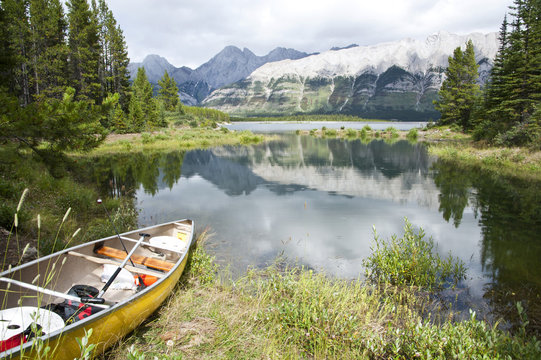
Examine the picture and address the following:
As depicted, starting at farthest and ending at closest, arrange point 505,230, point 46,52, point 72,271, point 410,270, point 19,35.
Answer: point 46,52
point 19,35
point 505,230
point 410,270
point 72,271

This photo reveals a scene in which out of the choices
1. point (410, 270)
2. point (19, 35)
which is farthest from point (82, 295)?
point (19, 35)

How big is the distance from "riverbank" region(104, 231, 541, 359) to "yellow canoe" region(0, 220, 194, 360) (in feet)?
1.81

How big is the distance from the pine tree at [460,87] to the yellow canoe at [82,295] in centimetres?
6392

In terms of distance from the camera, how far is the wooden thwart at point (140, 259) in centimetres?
736

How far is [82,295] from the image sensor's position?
562cm

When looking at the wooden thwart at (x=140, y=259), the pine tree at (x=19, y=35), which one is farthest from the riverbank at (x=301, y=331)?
the pine tree at (x=19, y=35)

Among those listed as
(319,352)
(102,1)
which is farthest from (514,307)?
(102,1)

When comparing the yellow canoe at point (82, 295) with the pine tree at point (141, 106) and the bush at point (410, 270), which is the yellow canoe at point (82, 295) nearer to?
the bush at point (410, 270)

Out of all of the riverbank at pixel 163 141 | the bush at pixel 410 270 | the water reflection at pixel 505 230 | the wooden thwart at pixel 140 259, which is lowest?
the water reflection at pixel 505 230

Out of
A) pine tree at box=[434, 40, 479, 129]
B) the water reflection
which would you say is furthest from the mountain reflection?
pine tree at box=[434, 40, 479, 129]

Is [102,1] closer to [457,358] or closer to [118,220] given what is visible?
[118,220]

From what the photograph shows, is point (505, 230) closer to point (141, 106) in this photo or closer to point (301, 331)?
point (301, 331)

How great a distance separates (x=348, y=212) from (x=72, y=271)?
40.9 ft

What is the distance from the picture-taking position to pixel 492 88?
40625 millimetres
